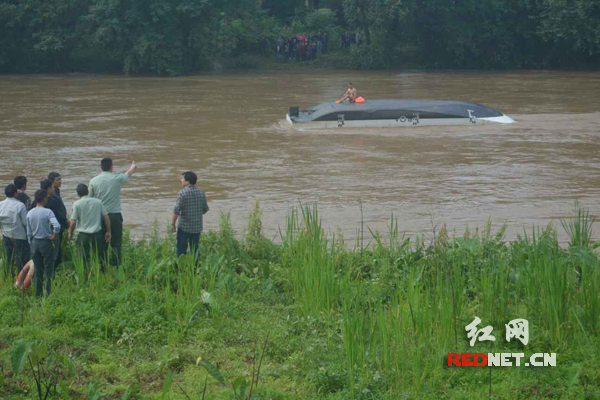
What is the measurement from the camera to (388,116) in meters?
26.7

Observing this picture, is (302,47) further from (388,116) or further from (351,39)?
Answer: (388,116)

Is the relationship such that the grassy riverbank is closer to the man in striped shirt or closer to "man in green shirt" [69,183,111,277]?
the man in striped shirt

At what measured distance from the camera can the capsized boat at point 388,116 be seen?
26.8 metres

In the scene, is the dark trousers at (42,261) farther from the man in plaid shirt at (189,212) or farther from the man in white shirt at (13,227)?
the man in plaid shirt at (189,212)

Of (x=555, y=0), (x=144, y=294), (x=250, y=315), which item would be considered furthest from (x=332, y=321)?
(x=555, y=0)

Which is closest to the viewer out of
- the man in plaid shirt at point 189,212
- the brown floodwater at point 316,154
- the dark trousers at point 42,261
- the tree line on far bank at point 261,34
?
the dark trousers at point 42,261

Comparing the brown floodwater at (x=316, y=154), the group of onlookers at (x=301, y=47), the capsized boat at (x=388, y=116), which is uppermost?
the group of onlookers at (x=301, y=47)

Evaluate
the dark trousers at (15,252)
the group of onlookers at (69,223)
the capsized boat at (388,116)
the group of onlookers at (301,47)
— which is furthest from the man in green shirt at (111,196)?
the group of onlookers at (301,47)

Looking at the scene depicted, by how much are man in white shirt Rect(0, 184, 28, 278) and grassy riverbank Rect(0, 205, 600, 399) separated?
1.72ft

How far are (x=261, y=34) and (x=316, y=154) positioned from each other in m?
35.4

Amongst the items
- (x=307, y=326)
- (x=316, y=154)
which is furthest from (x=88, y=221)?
(x=316, y=154)

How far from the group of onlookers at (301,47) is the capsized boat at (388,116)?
29.7 m

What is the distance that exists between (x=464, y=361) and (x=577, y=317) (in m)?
1.05

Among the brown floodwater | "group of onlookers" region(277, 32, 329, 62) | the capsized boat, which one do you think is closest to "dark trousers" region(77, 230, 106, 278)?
the brown floodwater
